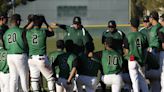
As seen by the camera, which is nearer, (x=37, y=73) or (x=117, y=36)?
(x=37, y=73)

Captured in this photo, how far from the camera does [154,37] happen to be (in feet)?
43.1

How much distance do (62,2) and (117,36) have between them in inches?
1898

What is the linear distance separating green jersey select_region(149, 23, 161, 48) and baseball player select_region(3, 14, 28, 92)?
3037 millimetres

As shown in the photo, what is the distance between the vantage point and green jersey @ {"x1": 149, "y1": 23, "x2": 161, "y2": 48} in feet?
42.9

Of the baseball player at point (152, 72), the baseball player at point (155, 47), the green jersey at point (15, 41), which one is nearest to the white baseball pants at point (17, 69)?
the green jersey at point (15, 41)

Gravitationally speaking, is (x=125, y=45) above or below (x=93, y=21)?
above

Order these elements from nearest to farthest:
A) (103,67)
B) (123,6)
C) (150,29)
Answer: (103,67) < (150,29) < (123,6)

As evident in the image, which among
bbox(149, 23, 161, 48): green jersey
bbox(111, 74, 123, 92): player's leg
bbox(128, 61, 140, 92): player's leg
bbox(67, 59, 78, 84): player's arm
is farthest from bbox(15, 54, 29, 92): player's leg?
bbox(149, 23, 161, 48): green jersey

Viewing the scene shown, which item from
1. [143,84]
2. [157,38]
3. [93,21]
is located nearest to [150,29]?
[157,38]

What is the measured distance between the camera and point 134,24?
494 inches

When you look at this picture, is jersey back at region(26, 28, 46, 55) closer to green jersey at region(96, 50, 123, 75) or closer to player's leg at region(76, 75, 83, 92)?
player's leg at region(76, 75, 83, 92)

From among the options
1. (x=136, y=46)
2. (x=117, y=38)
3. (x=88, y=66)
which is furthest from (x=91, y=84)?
(x=117, y=38)

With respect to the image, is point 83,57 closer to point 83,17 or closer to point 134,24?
point 134,24

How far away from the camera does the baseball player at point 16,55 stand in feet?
40.8
